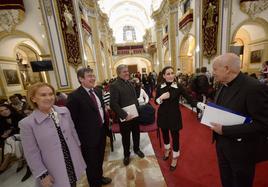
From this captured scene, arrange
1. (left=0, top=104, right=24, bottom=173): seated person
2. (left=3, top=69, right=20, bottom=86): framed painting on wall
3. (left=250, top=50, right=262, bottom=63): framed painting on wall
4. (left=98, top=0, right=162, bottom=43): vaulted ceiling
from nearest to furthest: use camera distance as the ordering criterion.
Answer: (left=0, top=104, right=24, bottom=173): seated person
(left=3, top=69, right=20, bottom=86): framed painting on wall
(left=250, top=50, right=262, bottom=63): framed painting on wall
(left=98, top=0, right=162, bottom=43): vaulted ceiling

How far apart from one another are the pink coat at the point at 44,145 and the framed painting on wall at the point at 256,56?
1016 cm

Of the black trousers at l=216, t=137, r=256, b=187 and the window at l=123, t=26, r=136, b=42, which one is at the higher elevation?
the window at l=123, t=26, r=136, b=42

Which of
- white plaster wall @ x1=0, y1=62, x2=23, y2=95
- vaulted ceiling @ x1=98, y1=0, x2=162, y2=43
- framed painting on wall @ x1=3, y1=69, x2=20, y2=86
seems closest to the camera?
white plaster wall @ x1=0, y1=62, x2=23, y2=95

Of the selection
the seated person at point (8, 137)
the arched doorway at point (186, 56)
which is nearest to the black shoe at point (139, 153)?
the seated person at point (8, 137)

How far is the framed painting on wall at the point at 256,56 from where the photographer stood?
7723 mm

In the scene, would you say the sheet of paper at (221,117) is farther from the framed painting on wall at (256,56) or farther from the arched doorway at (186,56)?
the arched doorway at (186,56)

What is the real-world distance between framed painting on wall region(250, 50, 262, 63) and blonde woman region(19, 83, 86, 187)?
1015 centimetres

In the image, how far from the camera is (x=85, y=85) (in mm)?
1798

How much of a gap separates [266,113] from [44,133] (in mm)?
1914

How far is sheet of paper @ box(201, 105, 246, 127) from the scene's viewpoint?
4.07 ft

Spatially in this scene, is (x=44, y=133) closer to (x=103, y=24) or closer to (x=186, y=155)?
(x=186, y=155)

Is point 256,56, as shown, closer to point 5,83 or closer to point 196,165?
point 196,165

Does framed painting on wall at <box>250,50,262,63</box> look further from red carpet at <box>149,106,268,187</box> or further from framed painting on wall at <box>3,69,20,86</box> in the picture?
framed painting on wall at <box>3,69,20,86</box>

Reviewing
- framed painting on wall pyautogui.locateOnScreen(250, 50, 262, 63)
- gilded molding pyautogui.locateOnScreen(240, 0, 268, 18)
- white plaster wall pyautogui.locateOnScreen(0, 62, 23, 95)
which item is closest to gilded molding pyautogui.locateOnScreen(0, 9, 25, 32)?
white plaster wall pyautogui.locateOnScreen(0, 62, 23, 95)
